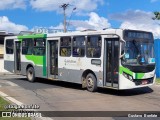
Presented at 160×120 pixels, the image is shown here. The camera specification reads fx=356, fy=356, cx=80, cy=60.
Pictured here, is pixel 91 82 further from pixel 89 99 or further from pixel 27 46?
pixel 27 46

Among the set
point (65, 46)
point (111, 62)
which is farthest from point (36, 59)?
point (111, 62)

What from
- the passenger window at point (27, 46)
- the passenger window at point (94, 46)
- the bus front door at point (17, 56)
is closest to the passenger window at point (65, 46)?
the passenger window at point (94, 46)

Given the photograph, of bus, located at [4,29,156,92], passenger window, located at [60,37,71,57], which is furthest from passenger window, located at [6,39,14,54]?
passenger window, located at [60,37,71,57]

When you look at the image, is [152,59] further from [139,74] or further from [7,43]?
[7,43]

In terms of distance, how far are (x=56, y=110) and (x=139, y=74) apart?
15.9 ft

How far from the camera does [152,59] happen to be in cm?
1564

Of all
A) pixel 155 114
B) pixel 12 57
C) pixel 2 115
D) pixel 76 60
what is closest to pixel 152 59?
pixel 76 60

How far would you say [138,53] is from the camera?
14.9 m

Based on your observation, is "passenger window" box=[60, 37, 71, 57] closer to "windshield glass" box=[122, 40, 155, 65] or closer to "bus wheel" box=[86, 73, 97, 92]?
"bus wheel" box=[86, 73, 97, 92]

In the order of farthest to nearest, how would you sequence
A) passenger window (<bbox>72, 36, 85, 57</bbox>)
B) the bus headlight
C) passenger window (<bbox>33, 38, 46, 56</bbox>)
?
1. passenger window (<bbox>33, 38, 46, 56</bbox>)
2. passenger window (<bbox>72, 36, 85, 57</bbox>)
3. the bus headlight

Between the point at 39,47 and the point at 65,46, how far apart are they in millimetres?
2629

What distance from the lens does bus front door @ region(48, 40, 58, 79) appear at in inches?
737

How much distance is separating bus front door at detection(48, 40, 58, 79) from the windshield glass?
203 inches

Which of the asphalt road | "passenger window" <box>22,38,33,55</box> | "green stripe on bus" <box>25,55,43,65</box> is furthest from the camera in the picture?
"passenger window" <box>22,38,33,55</box>
